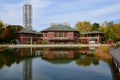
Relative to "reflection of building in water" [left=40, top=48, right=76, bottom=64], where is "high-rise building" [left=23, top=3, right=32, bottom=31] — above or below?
above

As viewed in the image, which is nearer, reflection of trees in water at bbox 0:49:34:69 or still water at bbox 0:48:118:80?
still water at bbox 0:48:118:80

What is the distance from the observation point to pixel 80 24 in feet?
391

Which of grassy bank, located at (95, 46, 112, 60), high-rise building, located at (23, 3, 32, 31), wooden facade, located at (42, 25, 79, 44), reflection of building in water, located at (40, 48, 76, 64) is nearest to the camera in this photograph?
reflection of building in water, located at (40, 48, 76, 64)

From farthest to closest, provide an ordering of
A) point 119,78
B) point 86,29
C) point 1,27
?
point 86,29, point 1,27, point 119,78

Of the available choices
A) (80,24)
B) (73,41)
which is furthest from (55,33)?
(80,24)

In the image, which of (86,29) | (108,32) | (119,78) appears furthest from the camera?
(86,29)

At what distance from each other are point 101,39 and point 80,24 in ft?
79.8

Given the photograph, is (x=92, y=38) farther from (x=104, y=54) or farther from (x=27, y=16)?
(x=27, y=16)

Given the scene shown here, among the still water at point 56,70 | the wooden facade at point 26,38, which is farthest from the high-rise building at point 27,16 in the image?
the still water at point 56,70

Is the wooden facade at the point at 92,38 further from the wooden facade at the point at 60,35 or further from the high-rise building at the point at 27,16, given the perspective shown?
the high-rise building at the point at 27,16

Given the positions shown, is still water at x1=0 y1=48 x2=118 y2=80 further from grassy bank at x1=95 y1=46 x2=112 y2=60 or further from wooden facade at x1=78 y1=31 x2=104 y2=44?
wooden facade at x1=78 y1=31 x2=104 y2=44

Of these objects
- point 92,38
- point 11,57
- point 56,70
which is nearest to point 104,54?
point 11,57

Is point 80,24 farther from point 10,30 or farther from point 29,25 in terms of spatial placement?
point 29,25

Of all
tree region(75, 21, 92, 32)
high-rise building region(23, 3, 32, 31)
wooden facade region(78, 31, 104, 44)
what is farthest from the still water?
high-rise building region(23, 3, 32, 31)
